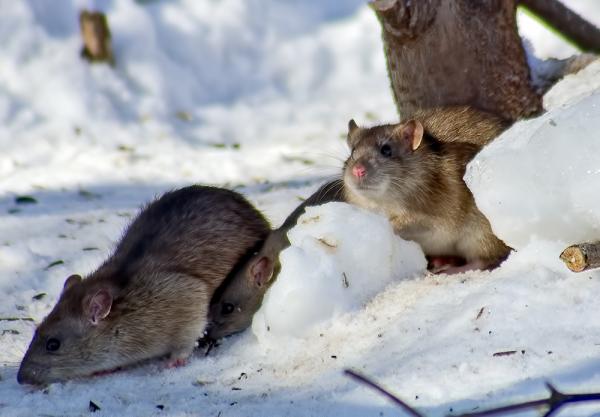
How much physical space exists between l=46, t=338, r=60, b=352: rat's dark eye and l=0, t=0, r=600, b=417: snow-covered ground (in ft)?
0.63

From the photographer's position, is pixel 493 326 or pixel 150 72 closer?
pixel 493 326

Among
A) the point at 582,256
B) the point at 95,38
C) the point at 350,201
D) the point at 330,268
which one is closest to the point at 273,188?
the point at 350,201

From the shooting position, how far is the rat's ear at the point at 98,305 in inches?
209

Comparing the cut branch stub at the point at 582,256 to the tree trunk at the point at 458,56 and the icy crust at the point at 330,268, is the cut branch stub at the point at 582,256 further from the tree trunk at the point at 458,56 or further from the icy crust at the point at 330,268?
the tree trunk at the point at 458,56

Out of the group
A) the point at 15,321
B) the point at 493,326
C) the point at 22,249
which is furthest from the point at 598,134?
the point at 22,249

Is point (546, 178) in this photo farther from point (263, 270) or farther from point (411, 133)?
point (263, 270)

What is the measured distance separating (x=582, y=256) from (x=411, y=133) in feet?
5.34

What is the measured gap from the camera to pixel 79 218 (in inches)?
293

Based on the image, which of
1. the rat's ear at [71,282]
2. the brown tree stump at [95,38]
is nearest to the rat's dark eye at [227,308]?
the rat's ear at [71,282]

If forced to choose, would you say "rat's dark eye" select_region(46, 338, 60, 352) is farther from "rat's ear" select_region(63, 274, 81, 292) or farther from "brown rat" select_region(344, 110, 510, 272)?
"brown rat" select_region(344, 110, 510, 272)

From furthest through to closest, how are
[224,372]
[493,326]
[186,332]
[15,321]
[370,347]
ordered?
[15,321] < [186,332] < [224,372] < [370,347] < [493,326]

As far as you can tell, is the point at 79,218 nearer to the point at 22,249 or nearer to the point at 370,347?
the point at 22,249

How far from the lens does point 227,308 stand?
5.63 metres

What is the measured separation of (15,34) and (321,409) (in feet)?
25.3
